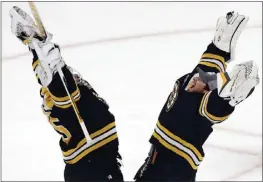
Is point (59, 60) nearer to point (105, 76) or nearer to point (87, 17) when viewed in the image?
point (105, 76)

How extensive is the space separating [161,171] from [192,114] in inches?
6.4

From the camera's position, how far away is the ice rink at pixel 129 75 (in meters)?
2.00

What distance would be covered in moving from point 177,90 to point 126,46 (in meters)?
1.22

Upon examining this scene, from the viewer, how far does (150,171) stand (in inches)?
59.1

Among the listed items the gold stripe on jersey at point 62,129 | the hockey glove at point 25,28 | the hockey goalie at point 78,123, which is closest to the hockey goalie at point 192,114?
the hockey goalie at point 78,123

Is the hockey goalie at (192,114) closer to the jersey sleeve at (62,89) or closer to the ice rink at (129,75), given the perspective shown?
the jersey sleeve at (62,89)

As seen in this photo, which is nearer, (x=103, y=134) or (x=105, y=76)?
(x=103, y=134)

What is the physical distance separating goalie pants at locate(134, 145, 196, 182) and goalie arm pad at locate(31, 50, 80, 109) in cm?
26

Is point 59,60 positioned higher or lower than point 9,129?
higher

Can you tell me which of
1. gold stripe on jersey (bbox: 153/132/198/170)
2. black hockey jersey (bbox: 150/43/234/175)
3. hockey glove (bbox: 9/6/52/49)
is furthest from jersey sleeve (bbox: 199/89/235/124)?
hockey glove (bbox: 9/6/52/49)

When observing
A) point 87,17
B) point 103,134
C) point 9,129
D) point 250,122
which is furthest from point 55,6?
point 103,134

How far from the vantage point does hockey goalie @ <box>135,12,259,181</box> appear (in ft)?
4.47

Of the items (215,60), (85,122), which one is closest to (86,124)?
(85,122)

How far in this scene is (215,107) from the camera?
1338 millimetres
